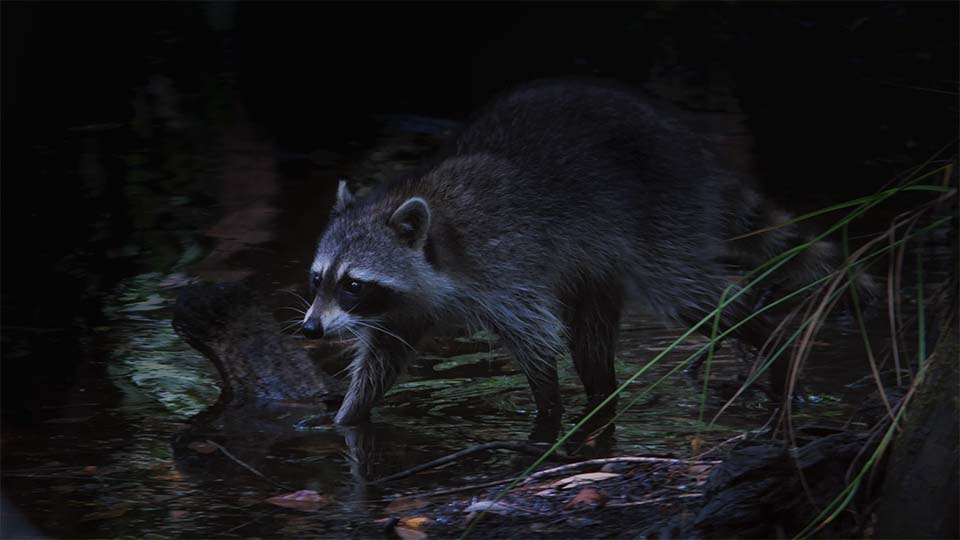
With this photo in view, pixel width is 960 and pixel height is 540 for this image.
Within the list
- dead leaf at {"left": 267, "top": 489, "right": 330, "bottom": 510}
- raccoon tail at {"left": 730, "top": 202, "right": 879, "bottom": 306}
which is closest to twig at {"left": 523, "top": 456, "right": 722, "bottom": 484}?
dead leaf at {"left": 267, "top": 489, "right": 330, "bottom": 510}

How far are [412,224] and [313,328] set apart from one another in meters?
0.64

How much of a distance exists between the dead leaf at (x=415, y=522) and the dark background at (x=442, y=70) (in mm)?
4637

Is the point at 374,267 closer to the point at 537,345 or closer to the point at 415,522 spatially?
the point at 537,345

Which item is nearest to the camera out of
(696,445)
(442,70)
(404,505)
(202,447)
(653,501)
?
(653,501)

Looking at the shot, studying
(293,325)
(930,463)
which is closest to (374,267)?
(293,325)

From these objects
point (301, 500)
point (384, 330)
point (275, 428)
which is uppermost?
point (384, 330)

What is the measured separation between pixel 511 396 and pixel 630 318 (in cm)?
142

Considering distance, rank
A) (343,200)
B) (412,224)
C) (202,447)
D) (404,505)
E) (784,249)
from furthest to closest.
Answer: (784,249) → (343,200) → (412,224) → (202,447) → (404,505)

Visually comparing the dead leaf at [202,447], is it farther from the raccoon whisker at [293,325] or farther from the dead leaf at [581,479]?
the dead leaf at [581,479]

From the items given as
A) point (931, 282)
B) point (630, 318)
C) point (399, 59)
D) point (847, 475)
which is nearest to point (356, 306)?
point (630, 318)

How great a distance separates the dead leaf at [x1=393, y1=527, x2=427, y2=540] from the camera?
340 cm

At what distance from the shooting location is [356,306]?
5.12m

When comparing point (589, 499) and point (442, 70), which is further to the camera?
point (442, 70)

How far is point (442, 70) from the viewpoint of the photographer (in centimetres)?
1110
